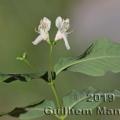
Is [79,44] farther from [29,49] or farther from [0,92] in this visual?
[0,92]


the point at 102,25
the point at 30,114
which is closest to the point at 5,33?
the point at 102,25

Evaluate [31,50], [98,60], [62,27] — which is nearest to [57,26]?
[62,27]

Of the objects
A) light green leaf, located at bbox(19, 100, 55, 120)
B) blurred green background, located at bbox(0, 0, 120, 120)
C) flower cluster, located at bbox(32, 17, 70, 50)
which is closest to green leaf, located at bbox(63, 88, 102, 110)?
light green leaf, located at bbox(19, 100, 55, 120)

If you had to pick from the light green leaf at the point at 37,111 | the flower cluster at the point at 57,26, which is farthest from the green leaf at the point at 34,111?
the flower cluster at the point at 57,26

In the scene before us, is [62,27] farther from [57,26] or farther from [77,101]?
[77,101]

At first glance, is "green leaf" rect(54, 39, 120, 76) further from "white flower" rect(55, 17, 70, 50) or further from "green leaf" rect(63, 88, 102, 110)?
"white flower" rect(55, 17, 70, 50)

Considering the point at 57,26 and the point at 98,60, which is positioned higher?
the point at 57,26
